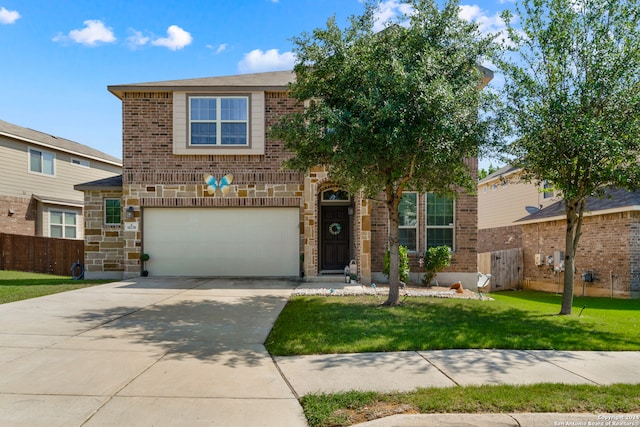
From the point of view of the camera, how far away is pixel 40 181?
21625 millimetres

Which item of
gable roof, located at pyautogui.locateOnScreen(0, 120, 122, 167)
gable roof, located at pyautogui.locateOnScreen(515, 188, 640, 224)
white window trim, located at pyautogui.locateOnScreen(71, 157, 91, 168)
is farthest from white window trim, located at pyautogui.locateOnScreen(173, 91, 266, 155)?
white window trim, located at pyautogui.locateOnScreen(71, 157, 91, 168)

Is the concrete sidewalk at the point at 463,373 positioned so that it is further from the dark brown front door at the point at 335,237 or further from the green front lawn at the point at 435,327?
the dark brown front door at the point at 335,237

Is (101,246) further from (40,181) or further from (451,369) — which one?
(451,369)

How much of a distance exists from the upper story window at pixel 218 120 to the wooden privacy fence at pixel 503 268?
11.0 metres

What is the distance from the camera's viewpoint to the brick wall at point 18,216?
19.9 meters

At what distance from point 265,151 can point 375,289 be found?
5.73m

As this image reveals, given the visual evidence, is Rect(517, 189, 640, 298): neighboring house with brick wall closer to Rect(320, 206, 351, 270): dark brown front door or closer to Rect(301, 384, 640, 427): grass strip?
Rect(320, 206, 351, 270): dark brown front door

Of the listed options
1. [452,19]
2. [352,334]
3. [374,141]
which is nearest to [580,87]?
[452,19]

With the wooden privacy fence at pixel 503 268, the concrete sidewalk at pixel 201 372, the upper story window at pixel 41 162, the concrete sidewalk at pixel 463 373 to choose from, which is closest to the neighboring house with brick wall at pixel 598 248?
the wooden privacy fence at pixel 503 268

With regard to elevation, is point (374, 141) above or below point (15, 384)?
above

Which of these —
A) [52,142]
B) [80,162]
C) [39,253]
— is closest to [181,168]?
[39,253]

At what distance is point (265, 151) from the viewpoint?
14.6m

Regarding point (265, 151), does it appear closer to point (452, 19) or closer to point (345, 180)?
point (345, 180)

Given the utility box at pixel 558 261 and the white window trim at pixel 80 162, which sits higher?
the white window trim at pixel 80 162
